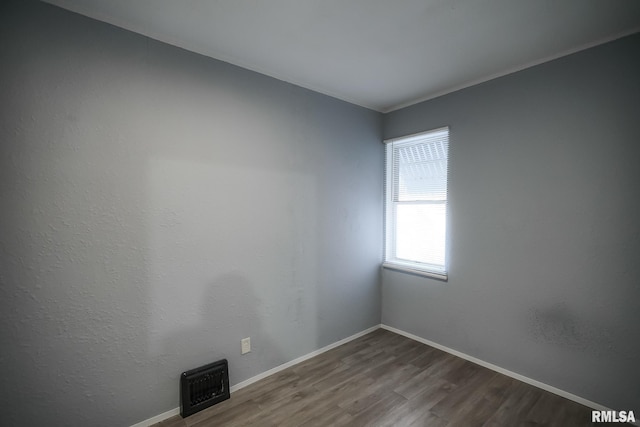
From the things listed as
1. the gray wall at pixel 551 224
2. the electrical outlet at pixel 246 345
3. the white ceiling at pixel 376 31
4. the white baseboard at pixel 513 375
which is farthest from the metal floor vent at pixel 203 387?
the white ceiling at pixel 376 31

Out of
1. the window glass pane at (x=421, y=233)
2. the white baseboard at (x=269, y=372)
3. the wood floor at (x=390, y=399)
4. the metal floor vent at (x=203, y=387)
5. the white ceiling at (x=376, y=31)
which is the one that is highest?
the white ceiling at (x=376, y=31)

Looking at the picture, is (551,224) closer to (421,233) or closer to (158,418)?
(421,233)

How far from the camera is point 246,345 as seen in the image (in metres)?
2.26

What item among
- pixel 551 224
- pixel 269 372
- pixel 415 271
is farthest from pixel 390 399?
pixel 551 224

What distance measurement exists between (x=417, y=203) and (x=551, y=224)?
117 centimetres

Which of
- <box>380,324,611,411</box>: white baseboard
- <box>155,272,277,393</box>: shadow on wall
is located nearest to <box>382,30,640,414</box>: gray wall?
<box>380,324,611,411</box>: white baseboard

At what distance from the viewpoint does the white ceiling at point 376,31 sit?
1588mm

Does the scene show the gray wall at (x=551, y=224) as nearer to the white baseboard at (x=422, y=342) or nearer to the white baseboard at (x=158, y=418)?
the white baseboard at (x=422, y=342)

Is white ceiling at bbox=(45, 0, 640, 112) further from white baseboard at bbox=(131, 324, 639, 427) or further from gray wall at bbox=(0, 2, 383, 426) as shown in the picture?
white baseboard at bbox=(131, 324, 639, 427)

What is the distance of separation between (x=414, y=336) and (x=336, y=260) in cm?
123

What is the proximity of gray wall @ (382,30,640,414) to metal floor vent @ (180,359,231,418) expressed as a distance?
207cm

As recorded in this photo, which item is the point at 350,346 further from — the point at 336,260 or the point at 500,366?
the point at 500,366

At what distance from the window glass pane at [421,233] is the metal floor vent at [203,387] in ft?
7.09

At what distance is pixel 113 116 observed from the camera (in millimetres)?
1715
